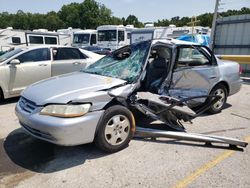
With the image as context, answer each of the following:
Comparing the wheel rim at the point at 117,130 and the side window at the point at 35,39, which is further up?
the side window at the point at 35,39

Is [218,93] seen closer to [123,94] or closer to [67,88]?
[123,94]

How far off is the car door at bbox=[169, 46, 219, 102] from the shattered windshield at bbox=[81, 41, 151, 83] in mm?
756

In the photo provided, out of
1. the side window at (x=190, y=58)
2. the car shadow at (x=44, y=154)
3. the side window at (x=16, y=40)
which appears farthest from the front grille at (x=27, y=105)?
the side window at (x=16, y=40)

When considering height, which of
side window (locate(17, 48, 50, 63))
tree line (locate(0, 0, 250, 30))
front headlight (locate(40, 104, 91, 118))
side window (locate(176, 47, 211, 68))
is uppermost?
tree line (locate(0, 0, 250, 30))

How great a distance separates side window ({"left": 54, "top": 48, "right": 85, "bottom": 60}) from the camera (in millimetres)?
7641

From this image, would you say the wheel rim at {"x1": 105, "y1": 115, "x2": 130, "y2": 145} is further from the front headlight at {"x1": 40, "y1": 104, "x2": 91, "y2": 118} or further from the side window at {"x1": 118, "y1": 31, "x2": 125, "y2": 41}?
the side window at {"x1": 118, "y1": 31, "x2": 125, "y2": 41}

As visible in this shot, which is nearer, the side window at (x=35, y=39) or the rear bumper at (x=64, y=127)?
the rear bumper at (x=64, y=127)

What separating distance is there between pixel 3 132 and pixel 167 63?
327 cm

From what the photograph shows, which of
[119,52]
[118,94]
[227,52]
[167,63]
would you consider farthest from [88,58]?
[227,52]

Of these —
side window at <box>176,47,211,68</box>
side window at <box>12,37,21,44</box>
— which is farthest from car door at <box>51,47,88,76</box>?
side window at <box>12,37,21,44</box>

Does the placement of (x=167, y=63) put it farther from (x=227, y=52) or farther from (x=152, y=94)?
(x=227, y=52)

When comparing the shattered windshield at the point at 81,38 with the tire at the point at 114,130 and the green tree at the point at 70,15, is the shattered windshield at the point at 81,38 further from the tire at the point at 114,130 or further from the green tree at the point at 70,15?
the green tree at the point at 70,15

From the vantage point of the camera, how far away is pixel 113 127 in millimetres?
3812

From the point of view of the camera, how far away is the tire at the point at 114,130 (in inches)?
146
